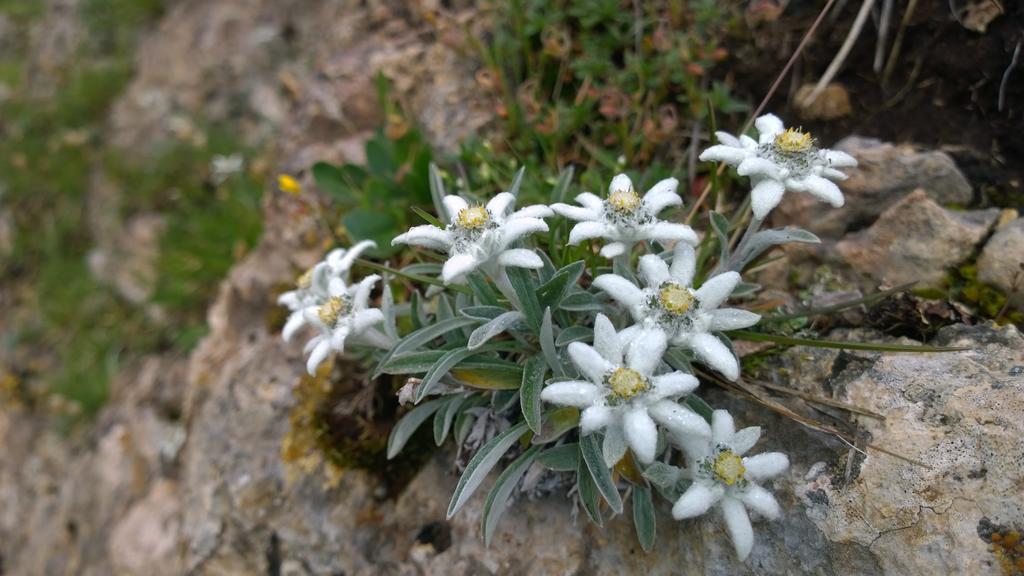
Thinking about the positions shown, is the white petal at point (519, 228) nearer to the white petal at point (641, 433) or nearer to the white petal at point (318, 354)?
the white petal at point (641, 433)

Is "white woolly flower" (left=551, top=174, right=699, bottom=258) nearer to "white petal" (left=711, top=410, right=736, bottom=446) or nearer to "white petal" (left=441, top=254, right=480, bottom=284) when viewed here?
"white petal" (left=441, top=254, right=480, bottom=284)

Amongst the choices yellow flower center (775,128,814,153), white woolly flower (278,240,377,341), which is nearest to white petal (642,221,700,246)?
yellow flower center (775,128,814,153)

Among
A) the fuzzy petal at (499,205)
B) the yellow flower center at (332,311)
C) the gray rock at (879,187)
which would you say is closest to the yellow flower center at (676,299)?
the fuzzy petal at (499,205)

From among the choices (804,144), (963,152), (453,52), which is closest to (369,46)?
(453,52)

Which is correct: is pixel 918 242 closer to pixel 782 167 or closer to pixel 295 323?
pixel 782 167

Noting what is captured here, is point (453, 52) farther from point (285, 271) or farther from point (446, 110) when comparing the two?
point (285, 271)

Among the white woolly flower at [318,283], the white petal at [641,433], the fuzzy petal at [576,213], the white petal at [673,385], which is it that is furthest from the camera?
the white woolly flower at [318,283]
